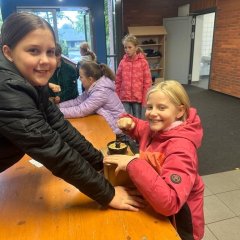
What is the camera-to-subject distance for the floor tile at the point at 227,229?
176 cm

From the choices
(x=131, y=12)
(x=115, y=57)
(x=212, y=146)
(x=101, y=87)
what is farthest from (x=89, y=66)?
(x=131, y=12)

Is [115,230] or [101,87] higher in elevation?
[101,87]

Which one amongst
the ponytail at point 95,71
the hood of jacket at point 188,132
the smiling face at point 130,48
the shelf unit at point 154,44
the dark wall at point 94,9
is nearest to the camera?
the hood of jacket at point 188,132

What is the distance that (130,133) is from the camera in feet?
4.30

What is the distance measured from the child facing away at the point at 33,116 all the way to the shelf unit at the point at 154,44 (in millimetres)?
6371

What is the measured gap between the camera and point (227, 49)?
5805 millimetres

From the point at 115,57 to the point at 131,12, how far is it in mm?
1604

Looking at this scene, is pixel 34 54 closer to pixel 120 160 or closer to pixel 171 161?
pixel 120 160

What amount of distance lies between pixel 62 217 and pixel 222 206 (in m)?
1.68

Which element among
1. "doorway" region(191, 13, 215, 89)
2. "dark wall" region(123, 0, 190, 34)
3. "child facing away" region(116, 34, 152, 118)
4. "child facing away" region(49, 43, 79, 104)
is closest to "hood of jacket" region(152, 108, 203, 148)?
"child facing away" region(49, 43, 79, 104)

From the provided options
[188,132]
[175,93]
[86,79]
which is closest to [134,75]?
[86,79]

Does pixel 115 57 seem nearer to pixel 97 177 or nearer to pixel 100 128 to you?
pixel 100 128

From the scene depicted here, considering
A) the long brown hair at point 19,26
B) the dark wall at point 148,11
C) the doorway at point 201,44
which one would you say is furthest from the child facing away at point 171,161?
the dark wall at point 148,11

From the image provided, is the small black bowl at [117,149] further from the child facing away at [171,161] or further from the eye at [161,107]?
the eye at [161,107]
